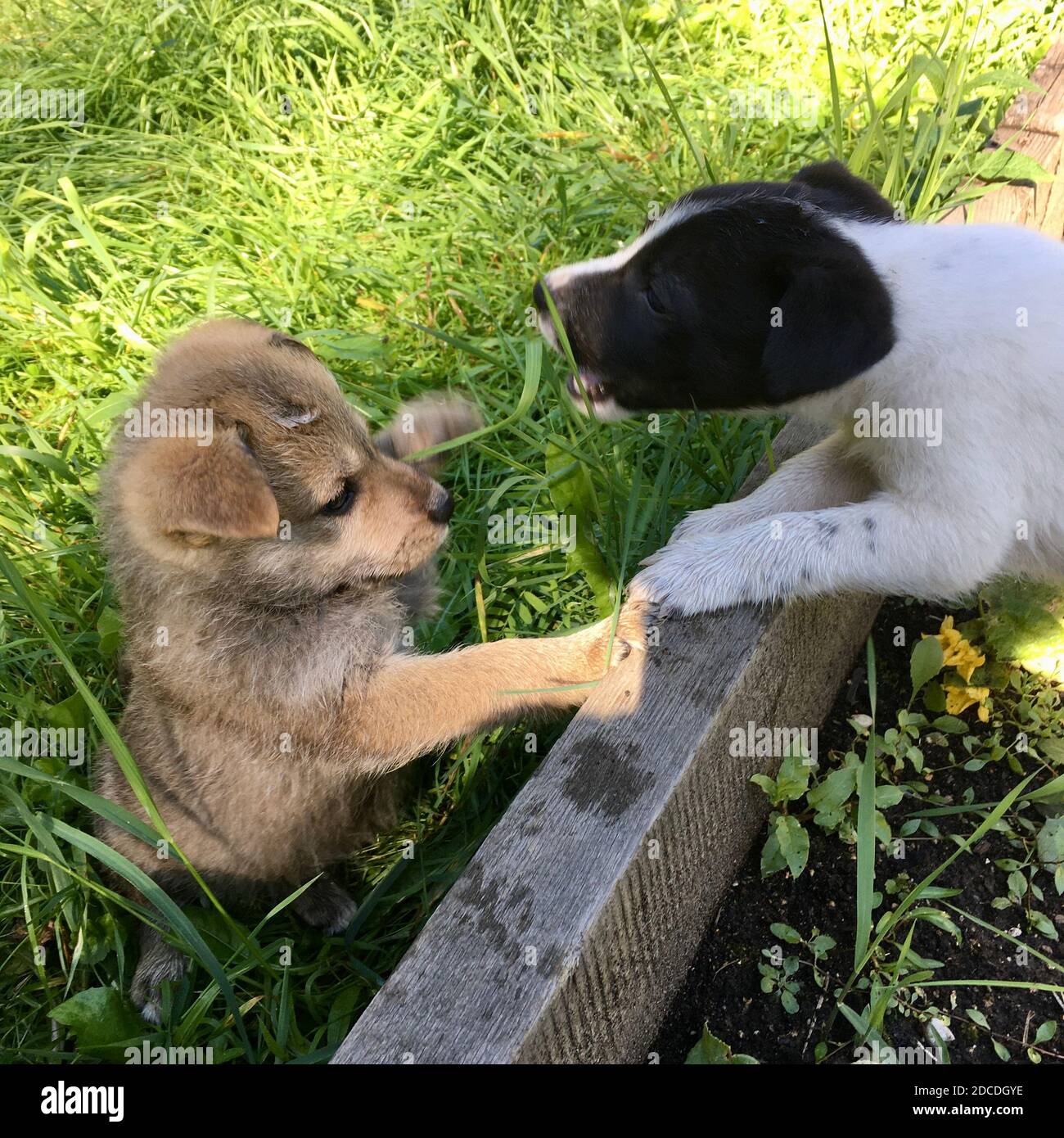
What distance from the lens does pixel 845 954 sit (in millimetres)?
2600

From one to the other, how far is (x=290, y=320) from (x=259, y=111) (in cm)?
187

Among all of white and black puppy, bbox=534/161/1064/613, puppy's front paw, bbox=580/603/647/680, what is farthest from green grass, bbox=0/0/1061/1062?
white and black puppy, bbox=534/161/1064/613

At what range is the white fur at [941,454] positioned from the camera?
2.78 metres

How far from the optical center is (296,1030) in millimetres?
2670

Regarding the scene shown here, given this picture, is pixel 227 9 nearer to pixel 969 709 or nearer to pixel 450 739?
pixel 450 739

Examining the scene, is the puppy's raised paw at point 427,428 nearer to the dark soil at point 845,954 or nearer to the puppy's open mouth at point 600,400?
the puppy's open mouth at point 600,400

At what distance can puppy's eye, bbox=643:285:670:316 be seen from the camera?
3039 mm

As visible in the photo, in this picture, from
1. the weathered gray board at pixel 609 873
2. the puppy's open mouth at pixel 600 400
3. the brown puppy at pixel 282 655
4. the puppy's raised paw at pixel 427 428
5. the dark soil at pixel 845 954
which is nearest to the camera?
the weathered gray board at pixel 609 873

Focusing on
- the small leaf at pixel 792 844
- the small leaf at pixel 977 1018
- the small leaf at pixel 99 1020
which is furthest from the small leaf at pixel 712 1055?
the small leaf at pixel 99 1020

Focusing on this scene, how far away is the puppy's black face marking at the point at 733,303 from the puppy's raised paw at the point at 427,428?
0.52 metres

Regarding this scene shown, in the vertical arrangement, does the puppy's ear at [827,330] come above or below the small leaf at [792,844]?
above

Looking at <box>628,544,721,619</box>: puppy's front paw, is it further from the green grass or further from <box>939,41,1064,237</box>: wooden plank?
<box>939,41,1064,237</box>: wooden plank

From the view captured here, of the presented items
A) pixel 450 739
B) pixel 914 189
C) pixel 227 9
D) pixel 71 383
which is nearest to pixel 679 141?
pixel 914 189

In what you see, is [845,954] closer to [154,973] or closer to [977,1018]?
[977,1018]
